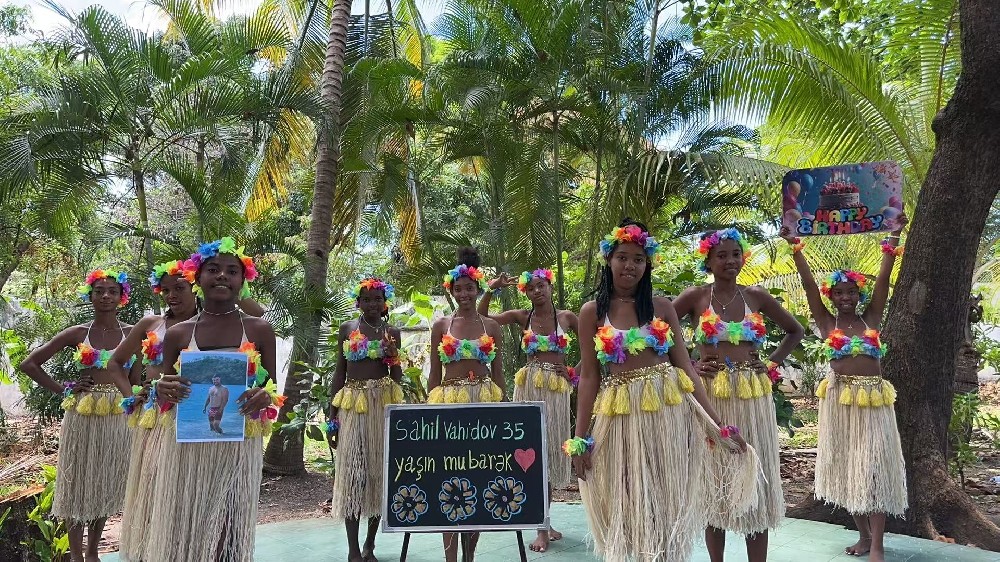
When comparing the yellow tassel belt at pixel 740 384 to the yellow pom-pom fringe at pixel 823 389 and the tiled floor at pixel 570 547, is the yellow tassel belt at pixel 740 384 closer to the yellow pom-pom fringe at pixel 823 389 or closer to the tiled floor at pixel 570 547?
the yellow pom-pom fringe at pixel 823 389

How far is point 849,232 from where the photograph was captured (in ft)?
12.6

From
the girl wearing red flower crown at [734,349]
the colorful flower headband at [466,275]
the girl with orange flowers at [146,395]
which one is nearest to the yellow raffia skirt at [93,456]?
the girl with orange flowers at [146,395]

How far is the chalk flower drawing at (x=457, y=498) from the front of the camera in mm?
3117

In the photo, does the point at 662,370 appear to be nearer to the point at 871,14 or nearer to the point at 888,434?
the point at 888,434

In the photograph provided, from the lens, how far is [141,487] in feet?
9.64

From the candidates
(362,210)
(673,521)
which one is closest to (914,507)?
(673,521)

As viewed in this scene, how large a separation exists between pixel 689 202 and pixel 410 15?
6.83 m

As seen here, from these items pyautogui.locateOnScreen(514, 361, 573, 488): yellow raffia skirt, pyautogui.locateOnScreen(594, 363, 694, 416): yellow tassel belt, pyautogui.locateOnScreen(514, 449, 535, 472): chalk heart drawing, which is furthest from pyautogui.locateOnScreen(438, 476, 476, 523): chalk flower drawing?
pyautogui.locateOnScreen(514, 361, 573, 488): yellow raffia skirt

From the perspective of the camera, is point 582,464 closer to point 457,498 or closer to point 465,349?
point 457,498

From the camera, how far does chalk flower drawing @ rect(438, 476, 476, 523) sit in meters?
3.12

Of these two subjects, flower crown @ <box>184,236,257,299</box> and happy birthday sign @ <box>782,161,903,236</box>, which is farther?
happy birthday sign @ <box>782,161,903,236</box>

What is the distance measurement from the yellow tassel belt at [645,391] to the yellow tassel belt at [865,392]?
159 centimetres

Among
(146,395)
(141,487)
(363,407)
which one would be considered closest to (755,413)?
(363,407)

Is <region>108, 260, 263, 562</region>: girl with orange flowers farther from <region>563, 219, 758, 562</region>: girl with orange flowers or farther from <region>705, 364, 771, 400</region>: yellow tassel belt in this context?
<region>705, 364, 771, 400</region>: yellow tassel belt
